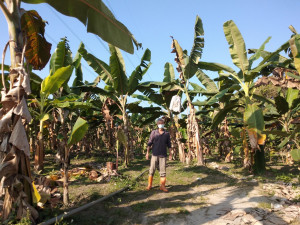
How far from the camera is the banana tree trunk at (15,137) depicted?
291cm

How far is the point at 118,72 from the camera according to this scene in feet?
27.1

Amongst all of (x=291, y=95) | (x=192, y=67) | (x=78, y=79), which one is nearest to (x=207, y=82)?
(x=192, y=67)

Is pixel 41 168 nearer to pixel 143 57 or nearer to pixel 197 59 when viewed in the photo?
pixel 143 57

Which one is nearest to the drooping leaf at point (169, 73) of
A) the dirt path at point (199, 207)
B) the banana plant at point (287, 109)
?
the banana plant at point (287, 109)

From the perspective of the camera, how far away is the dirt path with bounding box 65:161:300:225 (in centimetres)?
372

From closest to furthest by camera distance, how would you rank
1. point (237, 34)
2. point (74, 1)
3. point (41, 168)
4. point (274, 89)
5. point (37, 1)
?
point (74, 1)
point (37, 1)
point (237, 34)
point (41, 168)
point (274, 89)

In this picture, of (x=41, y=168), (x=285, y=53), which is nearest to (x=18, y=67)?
(x=41, y=168)

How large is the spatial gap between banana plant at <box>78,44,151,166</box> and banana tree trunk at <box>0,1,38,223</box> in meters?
4.90

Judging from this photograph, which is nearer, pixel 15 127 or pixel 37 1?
pixel 15 127

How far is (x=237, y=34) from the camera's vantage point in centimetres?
680

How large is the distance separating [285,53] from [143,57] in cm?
524

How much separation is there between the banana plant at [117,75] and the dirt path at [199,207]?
3790 mm

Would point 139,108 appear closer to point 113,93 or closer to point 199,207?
point 113,93

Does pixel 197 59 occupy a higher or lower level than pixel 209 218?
higher
